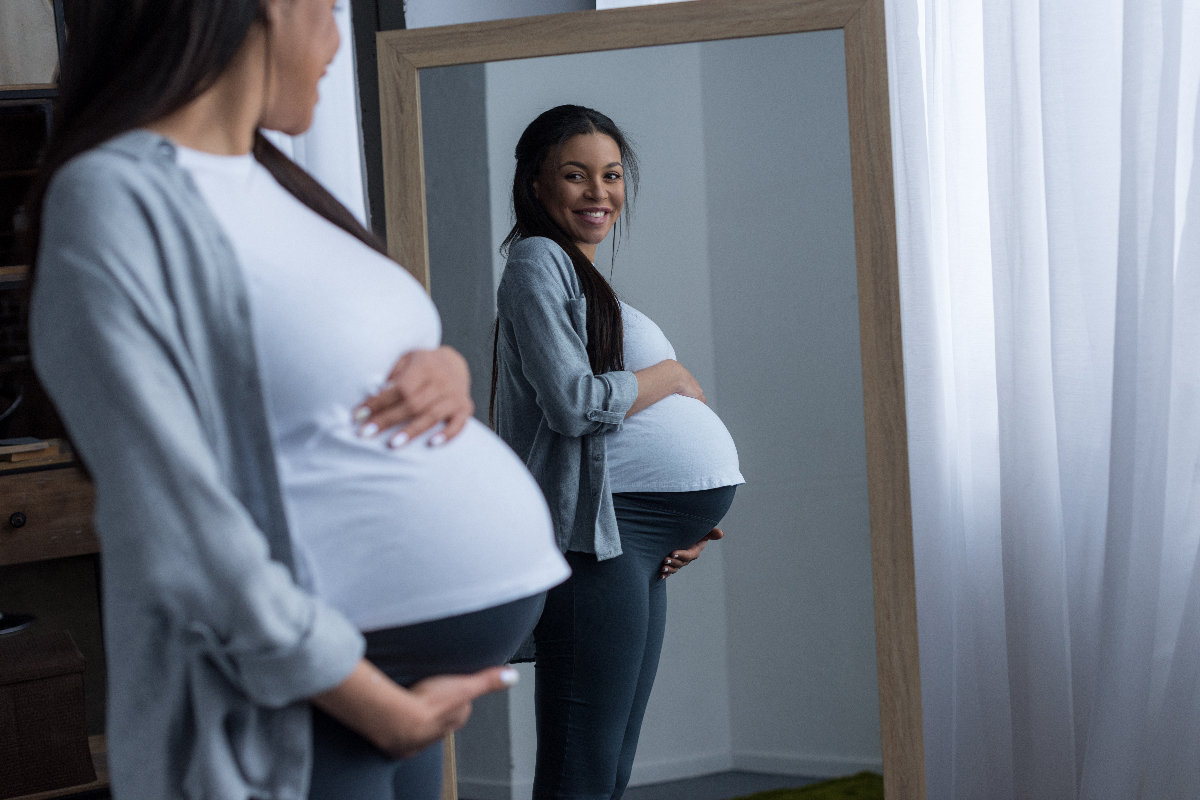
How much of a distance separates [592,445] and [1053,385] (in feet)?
2.94

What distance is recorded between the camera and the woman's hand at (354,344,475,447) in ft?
2.23

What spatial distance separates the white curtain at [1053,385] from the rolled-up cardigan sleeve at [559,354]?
706mm

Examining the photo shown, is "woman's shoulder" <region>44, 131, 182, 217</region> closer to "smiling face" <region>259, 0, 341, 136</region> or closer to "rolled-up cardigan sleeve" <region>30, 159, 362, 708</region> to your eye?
"rolled-up cardigan sleeve" <region>30, 159, 362, 708</region>

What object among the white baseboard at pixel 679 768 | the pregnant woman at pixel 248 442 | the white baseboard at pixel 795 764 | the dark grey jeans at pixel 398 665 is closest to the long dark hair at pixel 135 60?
the pregnant woman at pixel 248 442

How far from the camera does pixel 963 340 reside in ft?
5.86

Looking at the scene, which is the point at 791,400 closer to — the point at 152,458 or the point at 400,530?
the point at 400,530

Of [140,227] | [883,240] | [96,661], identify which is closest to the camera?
[140,227]

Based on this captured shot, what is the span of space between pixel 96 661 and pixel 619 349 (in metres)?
1.32

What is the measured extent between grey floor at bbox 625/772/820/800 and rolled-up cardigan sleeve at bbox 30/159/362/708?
3.84ft

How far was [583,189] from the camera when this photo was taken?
1.54 m

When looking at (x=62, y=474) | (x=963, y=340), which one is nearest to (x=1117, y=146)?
(x=963, y=340)

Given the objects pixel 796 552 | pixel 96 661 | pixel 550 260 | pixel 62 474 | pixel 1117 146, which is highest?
pixel 1117 146

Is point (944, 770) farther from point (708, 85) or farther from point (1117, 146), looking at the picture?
point (708, 85)

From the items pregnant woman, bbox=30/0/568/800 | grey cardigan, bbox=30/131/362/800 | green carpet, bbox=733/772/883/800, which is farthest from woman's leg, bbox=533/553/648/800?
grey cardigan, bbox=30/131/362/800
